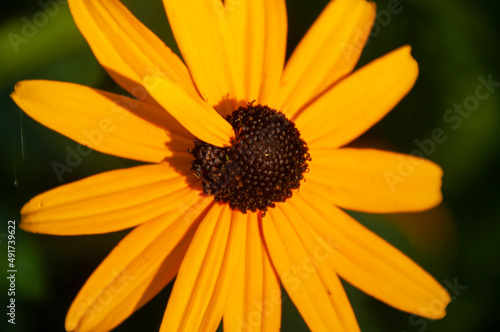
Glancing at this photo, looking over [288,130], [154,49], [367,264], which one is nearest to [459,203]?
[367,264]

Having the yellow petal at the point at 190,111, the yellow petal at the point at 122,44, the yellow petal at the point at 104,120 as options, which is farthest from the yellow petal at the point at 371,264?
the yellow petal at the point at 122,44

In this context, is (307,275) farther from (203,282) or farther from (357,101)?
(357,101)

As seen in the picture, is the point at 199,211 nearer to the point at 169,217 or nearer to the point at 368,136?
the point at 169,217

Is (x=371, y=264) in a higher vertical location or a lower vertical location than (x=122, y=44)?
lower

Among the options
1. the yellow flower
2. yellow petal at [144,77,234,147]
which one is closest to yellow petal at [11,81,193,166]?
the yellow flower

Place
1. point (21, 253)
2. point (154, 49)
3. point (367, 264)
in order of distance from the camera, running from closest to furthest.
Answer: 1. point (154, 49)
2. point (367, 264)
3. point (21, 253)

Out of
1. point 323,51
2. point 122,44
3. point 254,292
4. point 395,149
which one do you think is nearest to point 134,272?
point 254,292
